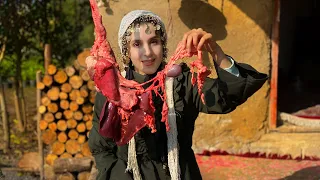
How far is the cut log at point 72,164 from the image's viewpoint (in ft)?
16.0

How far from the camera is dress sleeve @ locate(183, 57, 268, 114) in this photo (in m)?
1.84

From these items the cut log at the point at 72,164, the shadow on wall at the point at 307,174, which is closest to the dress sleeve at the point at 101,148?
the shadow on wall at the point at 307,174

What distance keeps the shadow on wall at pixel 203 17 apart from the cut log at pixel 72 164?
179 cm

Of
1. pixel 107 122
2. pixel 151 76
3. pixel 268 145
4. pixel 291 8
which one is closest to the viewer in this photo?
pixel 107 122

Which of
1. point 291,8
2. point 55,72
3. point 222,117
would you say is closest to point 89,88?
point 55,72

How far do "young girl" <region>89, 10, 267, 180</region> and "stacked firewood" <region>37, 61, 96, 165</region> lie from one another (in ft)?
9.36

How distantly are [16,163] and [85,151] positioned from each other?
1.50 metres

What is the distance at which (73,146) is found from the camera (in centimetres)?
511

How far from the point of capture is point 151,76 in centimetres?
204

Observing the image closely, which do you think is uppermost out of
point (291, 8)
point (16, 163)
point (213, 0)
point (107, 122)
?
point (291, 8)

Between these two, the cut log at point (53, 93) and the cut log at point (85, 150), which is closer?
the cut log at point (53, 93)

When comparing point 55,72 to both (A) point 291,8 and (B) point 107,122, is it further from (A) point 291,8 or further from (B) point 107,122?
(A) point 291,8

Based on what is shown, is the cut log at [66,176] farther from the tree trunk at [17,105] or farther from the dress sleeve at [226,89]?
the dress sleeve at [226,89]

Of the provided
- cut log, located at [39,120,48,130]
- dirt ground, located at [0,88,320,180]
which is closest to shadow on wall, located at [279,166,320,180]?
dirt ground, located at [0,88,320,180]
